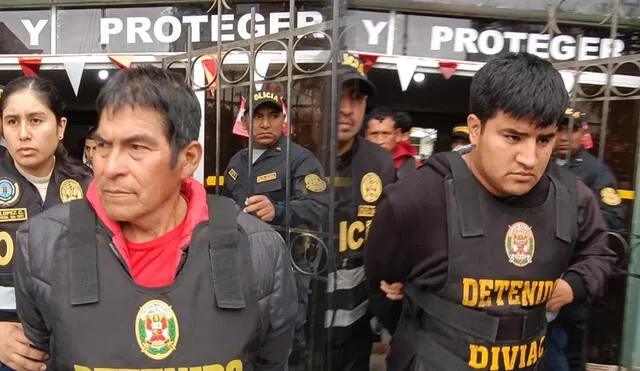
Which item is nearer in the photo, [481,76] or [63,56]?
[481,76]

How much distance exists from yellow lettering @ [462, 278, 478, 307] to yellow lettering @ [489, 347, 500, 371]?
16 centimetres

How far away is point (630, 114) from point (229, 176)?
2.31 metres

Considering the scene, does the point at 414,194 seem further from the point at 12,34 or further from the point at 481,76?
the point at 12,34

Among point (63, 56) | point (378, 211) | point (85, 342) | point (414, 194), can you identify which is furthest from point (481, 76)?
point (63, 56)

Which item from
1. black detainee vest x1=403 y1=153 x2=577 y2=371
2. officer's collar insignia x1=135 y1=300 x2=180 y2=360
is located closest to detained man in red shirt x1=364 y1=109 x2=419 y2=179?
black detainee vest x1=403 y1=153 x2=577 y2=371

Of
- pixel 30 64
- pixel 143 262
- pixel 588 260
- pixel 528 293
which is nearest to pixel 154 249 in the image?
pixel 143 262

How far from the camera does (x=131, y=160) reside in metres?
1.16

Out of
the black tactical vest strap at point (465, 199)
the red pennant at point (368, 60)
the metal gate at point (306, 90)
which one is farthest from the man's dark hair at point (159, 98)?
the red pennant at point (368, 60)

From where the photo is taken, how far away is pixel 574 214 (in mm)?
1748

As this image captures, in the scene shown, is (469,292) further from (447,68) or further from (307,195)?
(447,68)

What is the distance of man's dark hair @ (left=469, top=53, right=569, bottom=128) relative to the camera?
1.55 metres

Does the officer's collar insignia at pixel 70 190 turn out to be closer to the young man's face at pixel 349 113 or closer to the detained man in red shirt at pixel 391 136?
the young man's face at pixel 349 113

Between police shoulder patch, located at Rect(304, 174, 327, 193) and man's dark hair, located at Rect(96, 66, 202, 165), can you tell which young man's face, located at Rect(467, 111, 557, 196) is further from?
police shoulder patch, located at Rect(304, 174, 327, 193)

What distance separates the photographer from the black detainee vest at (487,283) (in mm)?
1595
